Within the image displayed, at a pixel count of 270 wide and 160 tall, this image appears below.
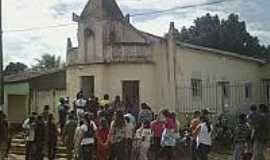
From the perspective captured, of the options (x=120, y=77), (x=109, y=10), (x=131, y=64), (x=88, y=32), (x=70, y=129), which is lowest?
(x=70, y=129)

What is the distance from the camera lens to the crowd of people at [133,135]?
14641 millimetres

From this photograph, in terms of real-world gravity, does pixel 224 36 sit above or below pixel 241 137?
above

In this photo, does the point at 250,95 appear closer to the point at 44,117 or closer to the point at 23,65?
the point at 44,117

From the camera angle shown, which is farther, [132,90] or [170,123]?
[132,90]

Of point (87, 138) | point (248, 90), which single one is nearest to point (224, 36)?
point (248, 90)

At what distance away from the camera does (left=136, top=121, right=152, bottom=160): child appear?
52.8ft

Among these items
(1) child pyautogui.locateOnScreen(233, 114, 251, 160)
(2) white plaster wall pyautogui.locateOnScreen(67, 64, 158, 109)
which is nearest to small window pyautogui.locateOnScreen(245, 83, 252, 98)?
(2) white plaster wall pyautogui.locateOnScreen(67, 64, 158, 109)

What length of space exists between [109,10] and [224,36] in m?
23.7

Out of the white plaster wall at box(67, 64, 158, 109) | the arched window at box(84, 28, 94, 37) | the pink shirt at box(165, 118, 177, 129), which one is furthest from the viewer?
the arched window at box(84, 28, 94, 37)

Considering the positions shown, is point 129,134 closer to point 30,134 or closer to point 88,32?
point 30,134

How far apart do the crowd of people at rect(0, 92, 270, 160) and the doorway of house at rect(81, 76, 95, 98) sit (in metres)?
10.1

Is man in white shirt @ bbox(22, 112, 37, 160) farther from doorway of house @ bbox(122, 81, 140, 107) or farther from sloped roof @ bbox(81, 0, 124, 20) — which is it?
sloped roof @ bbox(81, 0, 124, 20)

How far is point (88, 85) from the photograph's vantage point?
28688 millimetres

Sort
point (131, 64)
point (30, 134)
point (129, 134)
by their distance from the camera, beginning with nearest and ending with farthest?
point (129, 134) < point (30, 134) < point (131, 64)
